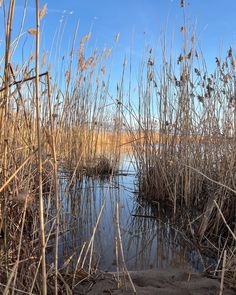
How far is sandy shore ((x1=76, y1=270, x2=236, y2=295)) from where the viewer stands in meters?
0.98

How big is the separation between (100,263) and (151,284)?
306 mm

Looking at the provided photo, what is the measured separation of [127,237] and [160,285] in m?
0.61

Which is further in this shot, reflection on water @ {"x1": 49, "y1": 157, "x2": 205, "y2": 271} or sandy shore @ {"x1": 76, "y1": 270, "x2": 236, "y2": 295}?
reflection on water @ {"x1": 49, "y1": 157, "x2": 205, "y2": 271}

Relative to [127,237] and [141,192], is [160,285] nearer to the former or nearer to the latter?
[127,237]

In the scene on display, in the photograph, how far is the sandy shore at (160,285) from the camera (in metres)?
0.98

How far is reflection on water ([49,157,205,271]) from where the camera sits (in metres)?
1.33

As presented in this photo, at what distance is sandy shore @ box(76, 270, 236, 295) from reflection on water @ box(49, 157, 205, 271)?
0.15m

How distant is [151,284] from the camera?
3.45 feet

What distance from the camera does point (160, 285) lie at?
40.9 inches

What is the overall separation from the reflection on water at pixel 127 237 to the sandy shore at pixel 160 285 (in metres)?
0.15

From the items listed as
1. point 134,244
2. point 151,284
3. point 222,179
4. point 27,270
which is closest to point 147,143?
point 222,179

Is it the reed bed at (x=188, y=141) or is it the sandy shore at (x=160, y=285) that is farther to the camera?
the reed bed at (x=188, y=141)

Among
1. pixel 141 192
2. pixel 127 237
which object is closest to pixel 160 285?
pixel 127 237

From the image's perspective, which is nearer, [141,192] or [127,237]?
[127,237]
